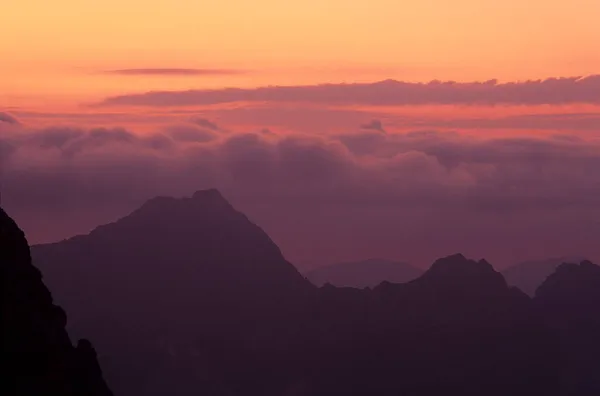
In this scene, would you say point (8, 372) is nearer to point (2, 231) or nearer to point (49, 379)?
point (49, 379)

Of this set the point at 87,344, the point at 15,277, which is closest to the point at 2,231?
the point at 15,277

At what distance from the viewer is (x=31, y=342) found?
101 meters

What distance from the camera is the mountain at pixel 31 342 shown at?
3885 inches

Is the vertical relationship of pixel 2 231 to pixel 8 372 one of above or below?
above

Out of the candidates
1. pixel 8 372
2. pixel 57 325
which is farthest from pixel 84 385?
pixel 8 372

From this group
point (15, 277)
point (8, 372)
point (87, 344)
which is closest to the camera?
point (8, 372)

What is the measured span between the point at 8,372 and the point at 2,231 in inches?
585

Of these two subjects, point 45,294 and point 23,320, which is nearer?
point 23,320

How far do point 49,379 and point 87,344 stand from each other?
14003 millimetres

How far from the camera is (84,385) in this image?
10981 cm

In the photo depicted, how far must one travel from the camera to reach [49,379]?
332 feet

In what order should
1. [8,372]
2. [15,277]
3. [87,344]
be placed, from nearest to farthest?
[8,372] → [15,277] → [87,344]

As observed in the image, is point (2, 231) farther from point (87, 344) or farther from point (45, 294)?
point (87, 344)

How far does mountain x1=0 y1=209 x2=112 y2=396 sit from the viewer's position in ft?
324
